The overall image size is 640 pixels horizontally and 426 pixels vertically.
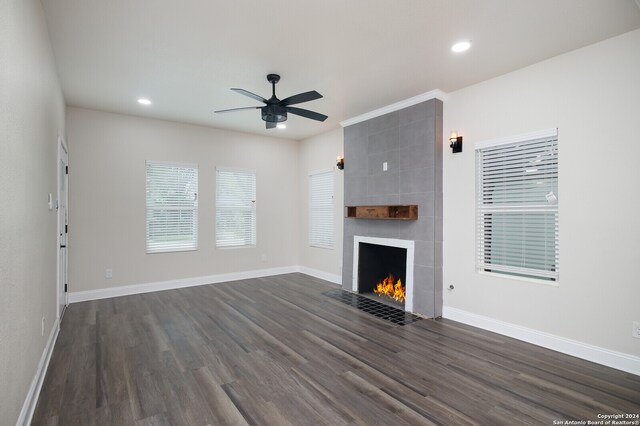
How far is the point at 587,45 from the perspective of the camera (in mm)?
3084

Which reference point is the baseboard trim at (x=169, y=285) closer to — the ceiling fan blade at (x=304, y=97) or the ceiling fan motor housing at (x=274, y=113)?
the ceiling fan motor housing at (x=274, y=113)

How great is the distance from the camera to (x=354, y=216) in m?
5.32

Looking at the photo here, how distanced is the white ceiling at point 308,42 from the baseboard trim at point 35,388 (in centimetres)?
288

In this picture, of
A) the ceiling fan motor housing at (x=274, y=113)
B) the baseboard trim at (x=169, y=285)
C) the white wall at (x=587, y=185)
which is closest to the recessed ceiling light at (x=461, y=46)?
the white wall at (x=587, y=185)

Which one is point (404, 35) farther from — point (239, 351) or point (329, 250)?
point (329, 250)

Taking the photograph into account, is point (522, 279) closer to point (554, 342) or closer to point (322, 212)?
point (554, 342)

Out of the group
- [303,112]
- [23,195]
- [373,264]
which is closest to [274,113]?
[303,112]

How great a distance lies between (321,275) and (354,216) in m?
1.81

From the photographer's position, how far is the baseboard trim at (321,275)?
20.1 feet

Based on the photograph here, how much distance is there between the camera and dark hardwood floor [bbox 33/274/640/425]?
7.34 ft

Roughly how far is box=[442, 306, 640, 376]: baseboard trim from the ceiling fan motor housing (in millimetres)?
3223

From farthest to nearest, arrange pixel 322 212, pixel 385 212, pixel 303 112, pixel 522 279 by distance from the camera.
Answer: pixel 322 212, pixel 385 212, pixel 303 112, pixel 522 279

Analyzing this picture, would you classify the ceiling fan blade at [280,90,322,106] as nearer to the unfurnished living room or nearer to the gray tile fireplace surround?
the unfurnished living room

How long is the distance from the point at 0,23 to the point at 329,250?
5.38 meters
